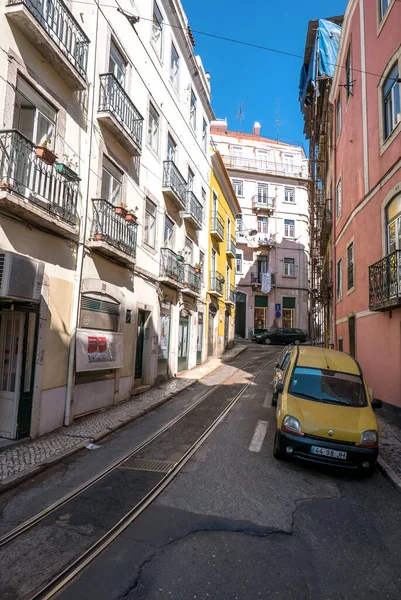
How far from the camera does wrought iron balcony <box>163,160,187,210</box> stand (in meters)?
14.6

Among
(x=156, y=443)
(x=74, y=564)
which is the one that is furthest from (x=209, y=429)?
(x=74, y=564)

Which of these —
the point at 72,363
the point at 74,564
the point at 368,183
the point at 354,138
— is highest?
the point at 354,138

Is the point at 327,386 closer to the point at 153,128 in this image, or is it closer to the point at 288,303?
the point at 153,128

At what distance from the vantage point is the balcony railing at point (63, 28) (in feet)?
24.3

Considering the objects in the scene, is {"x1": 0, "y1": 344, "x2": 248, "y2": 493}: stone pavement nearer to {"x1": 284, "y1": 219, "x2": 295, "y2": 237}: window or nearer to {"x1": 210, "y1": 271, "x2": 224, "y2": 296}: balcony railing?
{"x1": 210, "y1": 271, "x2": 224, "y2": 296}: balcony railing

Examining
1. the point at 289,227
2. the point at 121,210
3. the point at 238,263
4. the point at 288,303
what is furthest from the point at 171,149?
the point at 289,227

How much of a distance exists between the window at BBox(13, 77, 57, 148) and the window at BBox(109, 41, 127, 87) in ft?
11.5

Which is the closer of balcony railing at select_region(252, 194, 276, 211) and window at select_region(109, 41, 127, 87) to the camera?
window at select_region(109, 41, 127, 87)

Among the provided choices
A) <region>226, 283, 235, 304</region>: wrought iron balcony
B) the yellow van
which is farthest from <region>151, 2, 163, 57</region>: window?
<region>226, 283, 235, 304</region>: wrought iron balcony

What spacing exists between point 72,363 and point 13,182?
4.02 meters

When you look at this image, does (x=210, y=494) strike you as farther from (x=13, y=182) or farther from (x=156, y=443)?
(x=13, y=182)

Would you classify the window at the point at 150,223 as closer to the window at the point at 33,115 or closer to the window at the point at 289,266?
the window at the point at 33,115

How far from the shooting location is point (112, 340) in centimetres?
1037

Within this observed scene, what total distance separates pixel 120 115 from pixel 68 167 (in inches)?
128
